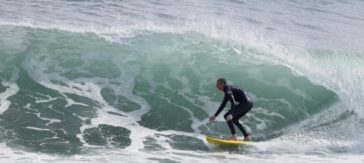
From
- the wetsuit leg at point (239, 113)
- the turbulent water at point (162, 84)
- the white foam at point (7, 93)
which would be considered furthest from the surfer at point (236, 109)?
the white foam at point (7, 93)

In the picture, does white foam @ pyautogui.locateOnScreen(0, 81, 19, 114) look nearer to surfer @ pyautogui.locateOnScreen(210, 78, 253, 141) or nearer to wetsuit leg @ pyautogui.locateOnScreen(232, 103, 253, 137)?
surfer @ pyautogui.locateOnScreen(210, 78, 253, 141)

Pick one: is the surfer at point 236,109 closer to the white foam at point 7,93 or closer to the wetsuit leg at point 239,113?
the wetsuit leg at point 239,113

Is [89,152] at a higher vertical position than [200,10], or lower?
lower

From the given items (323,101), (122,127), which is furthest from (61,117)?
(323,101)

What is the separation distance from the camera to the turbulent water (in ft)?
36.9

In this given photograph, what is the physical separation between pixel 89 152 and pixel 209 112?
181 inches

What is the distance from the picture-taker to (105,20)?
2078cm

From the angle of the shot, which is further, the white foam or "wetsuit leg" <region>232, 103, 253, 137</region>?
the white foam

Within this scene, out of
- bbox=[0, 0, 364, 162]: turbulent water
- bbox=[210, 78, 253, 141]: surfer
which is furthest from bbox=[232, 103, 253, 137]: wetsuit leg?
bbox=[0, 0, 364, 162]: turbulent water

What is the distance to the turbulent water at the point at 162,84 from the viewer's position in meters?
11.2

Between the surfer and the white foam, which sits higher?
the white foam

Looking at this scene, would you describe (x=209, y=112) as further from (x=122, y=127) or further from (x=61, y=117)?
(x=61, y=117)

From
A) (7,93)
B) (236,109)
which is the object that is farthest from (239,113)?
(7,93)

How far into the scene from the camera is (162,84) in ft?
50.6
